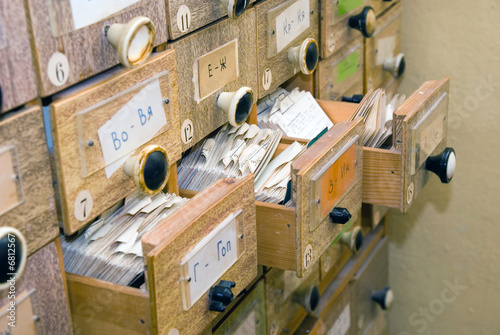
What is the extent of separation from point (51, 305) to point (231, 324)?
467 millimetres

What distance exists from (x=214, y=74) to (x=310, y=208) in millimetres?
326

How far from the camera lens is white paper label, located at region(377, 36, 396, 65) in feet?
6.95

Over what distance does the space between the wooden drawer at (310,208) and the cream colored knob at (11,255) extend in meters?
0.47

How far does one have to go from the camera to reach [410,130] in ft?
4.66

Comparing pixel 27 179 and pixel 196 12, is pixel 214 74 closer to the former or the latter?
pixel 196 12

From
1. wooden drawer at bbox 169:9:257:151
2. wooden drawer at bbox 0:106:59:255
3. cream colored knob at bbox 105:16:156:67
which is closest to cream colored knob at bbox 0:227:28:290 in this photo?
wooden drawer at bbox 0:106:59:255

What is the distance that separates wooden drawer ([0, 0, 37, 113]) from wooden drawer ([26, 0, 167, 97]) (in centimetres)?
2

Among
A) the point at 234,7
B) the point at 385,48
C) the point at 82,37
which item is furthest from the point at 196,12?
the point at 385,48

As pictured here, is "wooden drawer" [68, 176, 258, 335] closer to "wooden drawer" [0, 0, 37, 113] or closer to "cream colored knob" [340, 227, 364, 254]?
"wooden drawer" [0, 0, 37, 113]

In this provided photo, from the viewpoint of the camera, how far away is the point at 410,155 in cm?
145

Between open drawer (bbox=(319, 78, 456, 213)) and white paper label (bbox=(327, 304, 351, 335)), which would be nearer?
open drawer (bbox=(319, 78, 456, 213))

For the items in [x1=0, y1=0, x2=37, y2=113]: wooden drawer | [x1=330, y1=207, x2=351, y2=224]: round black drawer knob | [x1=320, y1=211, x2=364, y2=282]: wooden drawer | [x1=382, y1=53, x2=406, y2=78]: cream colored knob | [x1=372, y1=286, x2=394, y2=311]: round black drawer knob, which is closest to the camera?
[x1=0, y1=0, x2=37, y2=113]: wooden drawer

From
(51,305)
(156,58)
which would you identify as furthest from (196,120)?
(51,305)

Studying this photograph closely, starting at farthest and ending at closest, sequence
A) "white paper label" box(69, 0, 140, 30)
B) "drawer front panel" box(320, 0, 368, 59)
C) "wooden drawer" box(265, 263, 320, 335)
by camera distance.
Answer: "drawer front panel" box(320, 0, 368, 59) < "wooden drawer" box(265, 263, 320, 335) < "white paper label" box(69, 0, 140, 30)
